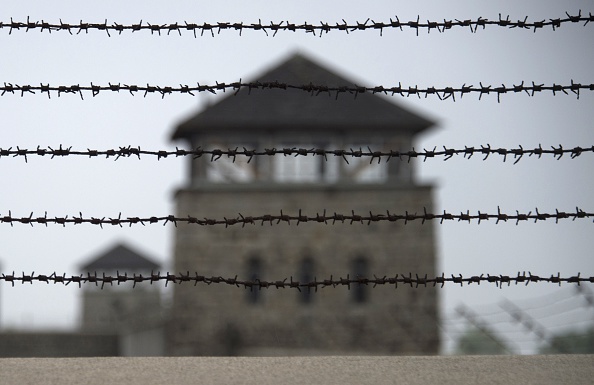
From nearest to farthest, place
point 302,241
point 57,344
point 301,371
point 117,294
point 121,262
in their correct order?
point 301,371 → point 302,241 → point 57,344 → point 117,294 → point 121,262

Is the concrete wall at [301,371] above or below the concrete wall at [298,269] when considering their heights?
above

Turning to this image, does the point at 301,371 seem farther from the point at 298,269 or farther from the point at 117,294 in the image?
the point at 117,294

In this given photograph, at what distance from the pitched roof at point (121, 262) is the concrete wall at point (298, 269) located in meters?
30.1

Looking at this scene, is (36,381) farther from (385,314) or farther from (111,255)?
(111,255)

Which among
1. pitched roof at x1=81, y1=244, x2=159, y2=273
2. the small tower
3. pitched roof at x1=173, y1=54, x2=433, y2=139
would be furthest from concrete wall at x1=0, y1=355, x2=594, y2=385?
pitched roof at x1=81, y1=244, x2=159, y2=273

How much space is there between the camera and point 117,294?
59094 mm

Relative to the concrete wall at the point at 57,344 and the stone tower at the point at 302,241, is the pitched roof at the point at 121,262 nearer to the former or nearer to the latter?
the concrete wall at the point at 57,344

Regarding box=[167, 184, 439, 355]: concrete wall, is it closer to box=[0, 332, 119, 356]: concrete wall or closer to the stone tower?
the stone tower

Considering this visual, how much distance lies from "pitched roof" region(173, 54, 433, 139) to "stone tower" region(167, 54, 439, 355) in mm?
47

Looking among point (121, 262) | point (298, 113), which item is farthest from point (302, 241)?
point (121, 262)

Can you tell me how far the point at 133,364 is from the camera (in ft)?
11.3

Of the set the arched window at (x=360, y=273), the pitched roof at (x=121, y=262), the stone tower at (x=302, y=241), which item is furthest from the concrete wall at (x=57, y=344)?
the pitched roof at (x=121, y=262)

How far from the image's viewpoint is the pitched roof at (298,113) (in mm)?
34031

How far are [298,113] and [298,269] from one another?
516 centimetres
